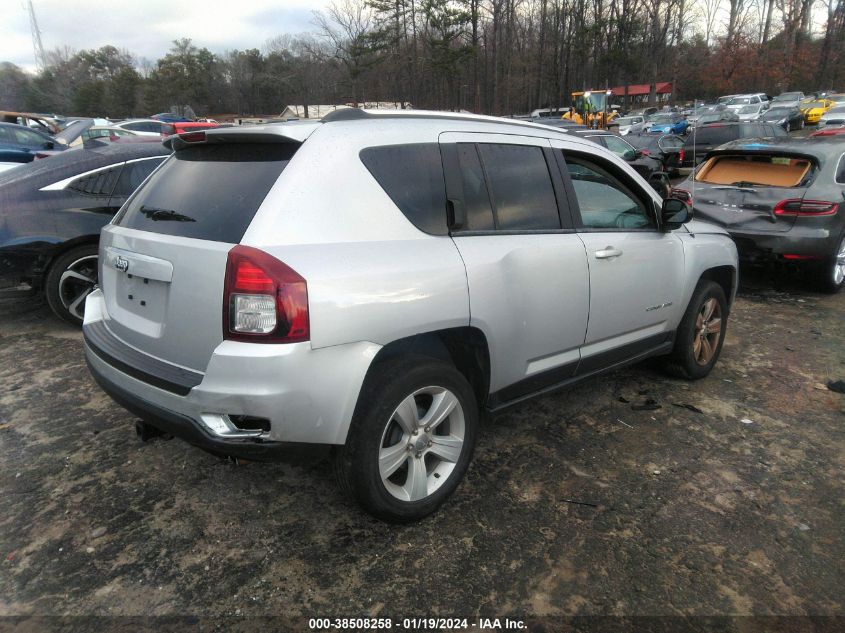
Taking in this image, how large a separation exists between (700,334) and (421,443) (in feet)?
8.84

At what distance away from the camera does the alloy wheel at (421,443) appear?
254 centimetres

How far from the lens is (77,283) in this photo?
17.6 ft

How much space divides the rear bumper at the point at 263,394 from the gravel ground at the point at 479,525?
186mm

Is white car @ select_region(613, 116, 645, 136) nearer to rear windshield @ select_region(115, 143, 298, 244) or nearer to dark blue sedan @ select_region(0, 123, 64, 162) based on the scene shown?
dark blue sedan @ select_region(0, 123, 64, 162)

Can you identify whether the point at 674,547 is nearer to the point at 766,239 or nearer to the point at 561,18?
the point at 766,239

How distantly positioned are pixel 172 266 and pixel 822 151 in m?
6.94

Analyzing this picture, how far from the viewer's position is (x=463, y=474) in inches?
113

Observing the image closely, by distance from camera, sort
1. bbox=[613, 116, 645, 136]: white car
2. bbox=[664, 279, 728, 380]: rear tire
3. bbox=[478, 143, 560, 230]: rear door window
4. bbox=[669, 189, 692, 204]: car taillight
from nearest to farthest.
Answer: bbox=[478, 143, 560, 230]: rear door window
bbox=[664, 279, 728, 380]: rear tire
bbox=[669, 189, 692, 204]: car taillight
bbox=[613, 116, 645, 136]: white car

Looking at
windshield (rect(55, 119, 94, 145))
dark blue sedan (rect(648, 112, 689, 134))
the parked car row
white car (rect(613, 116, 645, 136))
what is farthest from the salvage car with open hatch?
white car (rect(613, 116, 645, 136))

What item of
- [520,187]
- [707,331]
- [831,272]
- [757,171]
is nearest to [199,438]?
[520,187]

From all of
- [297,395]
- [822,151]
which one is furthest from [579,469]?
[822,151]

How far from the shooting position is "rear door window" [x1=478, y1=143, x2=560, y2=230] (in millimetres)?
2980

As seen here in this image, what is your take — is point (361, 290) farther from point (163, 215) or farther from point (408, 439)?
point (163, 215)

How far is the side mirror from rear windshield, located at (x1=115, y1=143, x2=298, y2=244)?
8.17 feet
